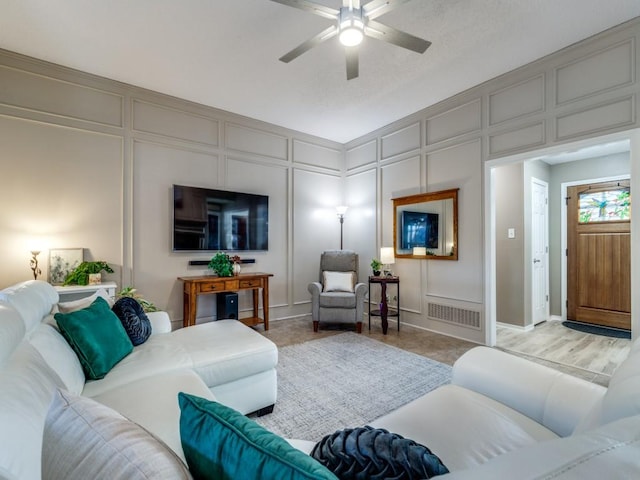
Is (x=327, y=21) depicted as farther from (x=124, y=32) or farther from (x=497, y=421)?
(x=497, y=421)

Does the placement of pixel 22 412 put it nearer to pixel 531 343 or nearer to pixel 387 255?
pixel 387 255

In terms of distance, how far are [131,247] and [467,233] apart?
3.99 m

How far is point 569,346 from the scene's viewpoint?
335 centimetres

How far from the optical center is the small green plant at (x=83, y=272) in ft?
9.59

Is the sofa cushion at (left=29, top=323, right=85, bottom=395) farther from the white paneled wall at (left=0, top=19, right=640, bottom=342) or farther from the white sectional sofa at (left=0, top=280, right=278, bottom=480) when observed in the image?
the white paneled wall at (left=0, top=19, right=640, bottom=342)

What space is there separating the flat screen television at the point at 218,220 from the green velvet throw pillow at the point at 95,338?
2.04m

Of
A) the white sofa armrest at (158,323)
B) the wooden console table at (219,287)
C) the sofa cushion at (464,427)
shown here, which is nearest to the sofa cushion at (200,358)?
the white sofa armrest at (158,323)

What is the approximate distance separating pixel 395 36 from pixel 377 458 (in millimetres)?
2382

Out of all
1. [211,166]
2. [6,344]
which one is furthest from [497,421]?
[211,166]

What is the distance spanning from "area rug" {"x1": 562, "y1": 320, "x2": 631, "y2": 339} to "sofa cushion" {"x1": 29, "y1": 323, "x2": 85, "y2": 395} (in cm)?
526

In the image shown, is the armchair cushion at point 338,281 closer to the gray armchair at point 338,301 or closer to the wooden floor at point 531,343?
the gray armchair at point 338,301

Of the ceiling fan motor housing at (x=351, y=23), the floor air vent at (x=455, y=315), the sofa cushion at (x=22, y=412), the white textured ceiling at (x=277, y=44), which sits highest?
the white textured ceiling at (x=277, y=44)

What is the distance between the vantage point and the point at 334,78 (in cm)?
323

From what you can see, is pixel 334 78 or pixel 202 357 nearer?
pixel 202 357
